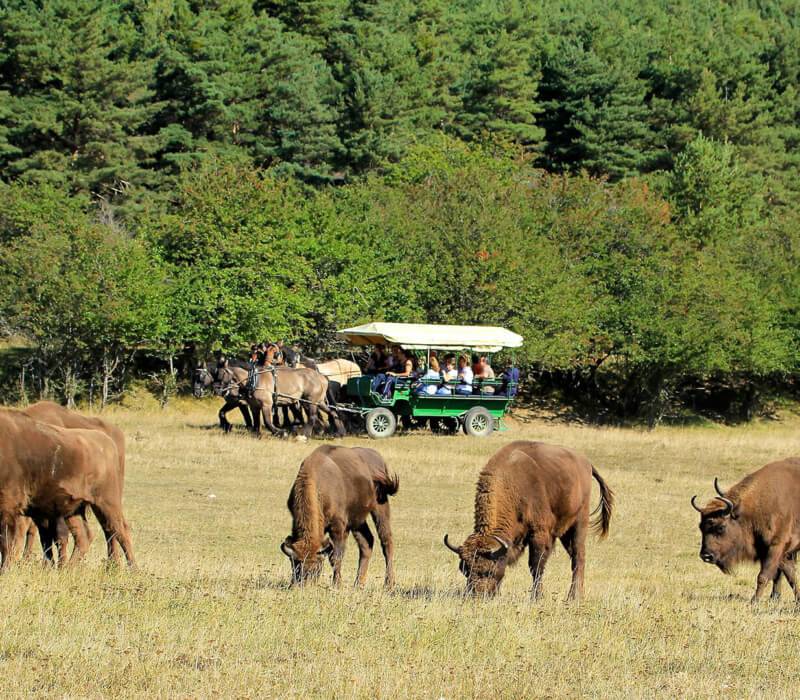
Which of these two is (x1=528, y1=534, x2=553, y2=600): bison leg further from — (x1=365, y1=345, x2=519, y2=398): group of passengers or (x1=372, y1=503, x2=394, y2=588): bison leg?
(x1=365, y1=345, x2=519, y2=398): group of passengers

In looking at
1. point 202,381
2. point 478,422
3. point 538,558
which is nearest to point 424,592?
point 538,558

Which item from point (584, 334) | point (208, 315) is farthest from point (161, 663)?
point (584, 334)

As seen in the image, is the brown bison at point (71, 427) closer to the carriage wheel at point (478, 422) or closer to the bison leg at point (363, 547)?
the bison leg at point (363, 547)

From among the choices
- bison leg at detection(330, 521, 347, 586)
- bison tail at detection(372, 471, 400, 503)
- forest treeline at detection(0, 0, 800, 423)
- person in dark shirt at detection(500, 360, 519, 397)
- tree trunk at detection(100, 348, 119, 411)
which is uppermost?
forest treeline at detection(0, 0, 800, 423)

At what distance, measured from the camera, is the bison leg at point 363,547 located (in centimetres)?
1295

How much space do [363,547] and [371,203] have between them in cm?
3774

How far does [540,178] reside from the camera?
55688mm

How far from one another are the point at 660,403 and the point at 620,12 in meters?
62.6

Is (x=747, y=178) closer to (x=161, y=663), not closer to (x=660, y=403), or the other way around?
(x=660, y=403)

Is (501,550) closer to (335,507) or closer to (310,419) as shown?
(335,507)

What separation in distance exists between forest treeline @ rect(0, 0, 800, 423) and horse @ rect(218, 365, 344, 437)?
855 centimetres

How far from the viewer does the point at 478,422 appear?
32469 millimetres

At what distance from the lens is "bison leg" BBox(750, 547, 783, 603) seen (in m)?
12.7

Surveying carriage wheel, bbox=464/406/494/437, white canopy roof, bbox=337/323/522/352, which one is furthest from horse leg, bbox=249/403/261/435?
carriage wheel, bbox=464/406/494/437
